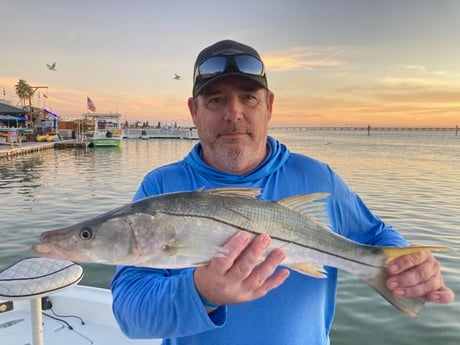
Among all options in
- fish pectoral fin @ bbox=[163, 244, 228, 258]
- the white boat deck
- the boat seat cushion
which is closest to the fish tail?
fish pectoral fin @ bbox=[163, 244, 228, 258]

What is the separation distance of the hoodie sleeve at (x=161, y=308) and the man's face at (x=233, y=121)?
0.94 metres

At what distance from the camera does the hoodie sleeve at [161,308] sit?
1816mm

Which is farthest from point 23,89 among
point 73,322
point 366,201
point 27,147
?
point 73,322

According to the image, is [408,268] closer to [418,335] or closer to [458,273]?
[418,335]

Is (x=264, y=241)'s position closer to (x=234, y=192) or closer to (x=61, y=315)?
(x=234, y=192)

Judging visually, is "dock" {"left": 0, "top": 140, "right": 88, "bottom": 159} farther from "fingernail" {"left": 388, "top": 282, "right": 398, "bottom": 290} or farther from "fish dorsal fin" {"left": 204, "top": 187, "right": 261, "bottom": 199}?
"fingernail" {"left": 388, "top": 282, "right": 398, "bottom": 290}

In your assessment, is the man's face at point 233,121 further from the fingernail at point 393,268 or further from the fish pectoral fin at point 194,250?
the fingernail at point 393,268

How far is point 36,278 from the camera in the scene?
321 cm

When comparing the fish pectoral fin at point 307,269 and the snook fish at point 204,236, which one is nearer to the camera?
the snook fish at point 204,236

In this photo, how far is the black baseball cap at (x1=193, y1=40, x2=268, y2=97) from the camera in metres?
2.44

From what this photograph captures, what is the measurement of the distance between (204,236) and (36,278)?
6.99 ft

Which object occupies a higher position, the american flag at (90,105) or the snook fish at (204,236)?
the american flag at (90,105)

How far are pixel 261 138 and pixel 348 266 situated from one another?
1030 mm

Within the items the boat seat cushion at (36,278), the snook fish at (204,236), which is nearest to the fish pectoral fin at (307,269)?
the snook fish at (204,236)
